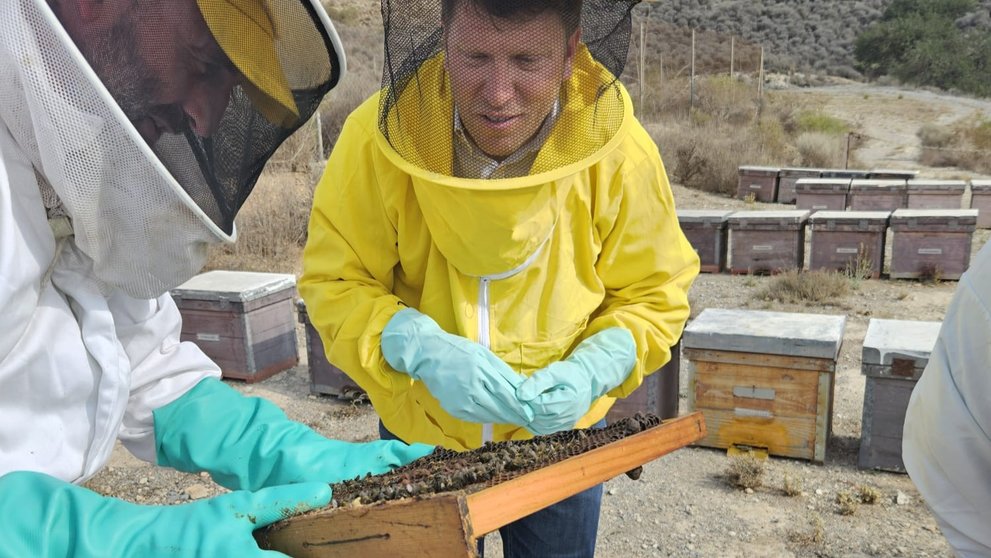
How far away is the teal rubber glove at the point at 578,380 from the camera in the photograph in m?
1.71

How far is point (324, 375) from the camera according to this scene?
488cm

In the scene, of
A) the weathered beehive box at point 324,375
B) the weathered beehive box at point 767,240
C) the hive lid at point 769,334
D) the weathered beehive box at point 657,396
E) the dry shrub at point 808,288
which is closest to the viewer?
the hive lid at point 769,334

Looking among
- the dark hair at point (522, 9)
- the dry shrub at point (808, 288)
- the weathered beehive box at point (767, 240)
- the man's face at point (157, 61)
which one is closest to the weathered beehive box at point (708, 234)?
the weathered beehive box at point (767, 240)

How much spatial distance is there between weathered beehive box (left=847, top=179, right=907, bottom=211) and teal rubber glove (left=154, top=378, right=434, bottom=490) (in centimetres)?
874

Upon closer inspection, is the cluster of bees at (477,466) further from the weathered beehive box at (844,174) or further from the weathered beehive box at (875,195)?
the weathered beehive box at (844,174)

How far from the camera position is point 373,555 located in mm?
1160

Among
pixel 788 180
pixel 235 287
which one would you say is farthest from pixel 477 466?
pixel 788 180

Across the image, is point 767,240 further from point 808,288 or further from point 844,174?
point 844,174

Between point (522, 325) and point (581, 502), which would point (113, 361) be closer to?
point (522, 325)

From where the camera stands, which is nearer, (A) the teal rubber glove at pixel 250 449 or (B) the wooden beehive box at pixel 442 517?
(B) the wooden beehive box at pixel 442 517

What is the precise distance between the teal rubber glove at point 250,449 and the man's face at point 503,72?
2.38 feet

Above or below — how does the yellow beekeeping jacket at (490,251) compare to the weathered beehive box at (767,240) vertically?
above

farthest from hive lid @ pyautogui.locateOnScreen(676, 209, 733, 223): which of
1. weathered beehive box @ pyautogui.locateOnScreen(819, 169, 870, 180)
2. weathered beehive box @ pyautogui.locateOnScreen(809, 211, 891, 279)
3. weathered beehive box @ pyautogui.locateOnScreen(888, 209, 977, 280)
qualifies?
weathered beehive box @ pyautogui.locateOnScreen(819, 169, 870, 180)

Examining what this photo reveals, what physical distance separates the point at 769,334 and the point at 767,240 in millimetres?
3980
